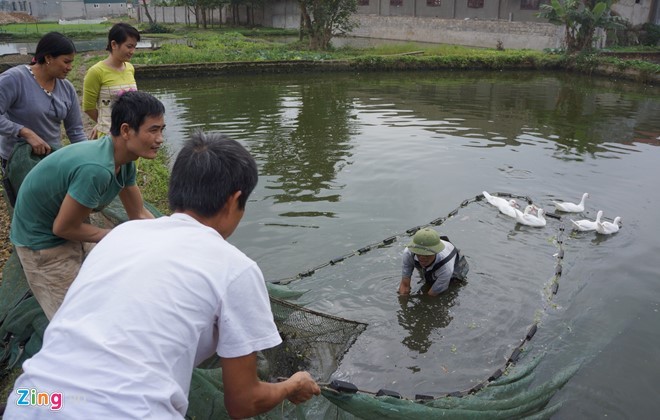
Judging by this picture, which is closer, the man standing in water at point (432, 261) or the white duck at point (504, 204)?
the man standing in water at point (432, 261)

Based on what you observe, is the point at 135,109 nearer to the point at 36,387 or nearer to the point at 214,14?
the point at 36,387

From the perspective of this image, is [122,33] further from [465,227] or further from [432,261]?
[465,227]

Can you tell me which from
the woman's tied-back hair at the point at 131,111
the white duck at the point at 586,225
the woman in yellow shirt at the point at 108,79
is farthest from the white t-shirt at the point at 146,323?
the white duck at the point at 586,225

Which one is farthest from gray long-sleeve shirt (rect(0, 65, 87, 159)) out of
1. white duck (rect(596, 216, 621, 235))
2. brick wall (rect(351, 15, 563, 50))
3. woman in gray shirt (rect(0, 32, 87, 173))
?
brick wall (rect(351, 15, 563, 50))

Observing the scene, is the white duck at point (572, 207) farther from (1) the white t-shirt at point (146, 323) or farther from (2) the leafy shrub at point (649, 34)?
(2) the leafy shrub at point (649, 34)

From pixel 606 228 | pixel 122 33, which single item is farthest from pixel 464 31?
pixel 122 33

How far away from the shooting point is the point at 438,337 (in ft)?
16.9

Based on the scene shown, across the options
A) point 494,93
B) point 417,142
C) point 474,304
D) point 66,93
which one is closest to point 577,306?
point 474,304

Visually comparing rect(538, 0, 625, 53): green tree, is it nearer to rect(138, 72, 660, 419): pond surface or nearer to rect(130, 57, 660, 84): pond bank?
rect(130, 57, 660, 84): pond bank

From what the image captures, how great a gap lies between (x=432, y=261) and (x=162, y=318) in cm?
407

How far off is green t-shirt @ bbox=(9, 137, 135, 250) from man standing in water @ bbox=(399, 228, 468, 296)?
2.98m

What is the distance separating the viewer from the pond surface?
4809 mm

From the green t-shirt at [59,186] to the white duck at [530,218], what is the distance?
231 inches

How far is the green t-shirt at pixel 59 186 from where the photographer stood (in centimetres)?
266
